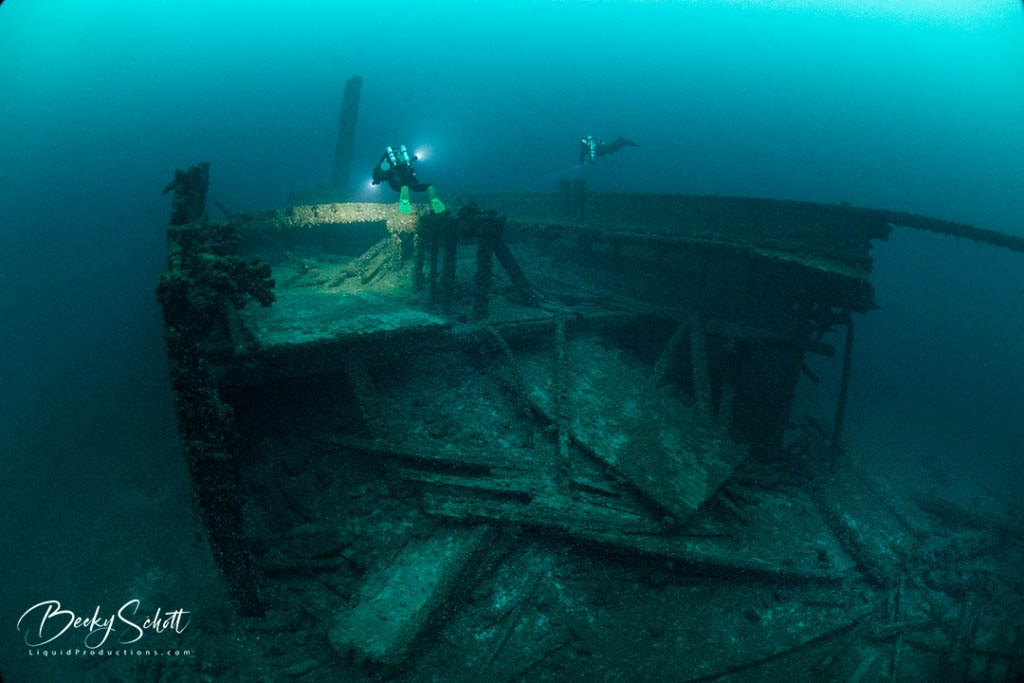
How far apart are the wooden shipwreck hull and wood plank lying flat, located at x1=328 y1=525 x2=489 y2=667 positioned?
21 millimetres

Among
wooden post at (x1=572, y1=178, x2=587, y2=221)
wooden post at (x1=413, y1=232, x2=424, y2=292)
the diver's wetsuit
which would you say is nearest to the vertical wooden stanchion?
wooden post at (x1=413, y1=232, x2=424, y2=292)

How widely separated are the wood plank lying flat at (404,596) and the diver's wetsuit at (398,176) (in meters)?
6.01

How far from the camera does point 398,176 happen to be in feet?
26.7

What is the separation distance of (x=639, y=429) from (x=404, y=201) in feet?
19.2

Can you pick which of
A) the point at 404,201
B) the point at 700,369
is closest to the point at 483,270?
the point at 404,201

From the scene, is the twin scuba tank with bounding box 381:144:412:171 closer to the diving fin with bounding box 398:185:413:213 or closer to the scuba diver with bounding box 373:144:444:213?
the scuba diver with bounding box 373:144:444:213

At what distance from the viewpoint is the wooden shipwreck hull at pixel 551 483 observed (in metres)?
3.88

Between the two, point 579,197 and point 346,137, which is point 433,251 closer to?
point 579,197

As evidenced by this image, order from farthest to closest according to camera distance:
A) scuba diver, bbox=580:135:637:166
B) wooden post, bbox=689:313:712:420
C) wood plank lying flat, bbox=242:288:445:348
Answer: scuba diver, bbox=580:135:637:166 < wooden post, bbox=689:313:712:420 < wood plank lying flat, bbox=242:288:445:348

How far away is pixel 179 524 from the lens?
643 cm

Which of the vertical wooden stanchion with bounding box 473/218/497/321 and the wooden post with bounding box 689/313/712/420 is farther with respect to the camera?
the vertical wooden stanchion with bounding box 473/218/497/321

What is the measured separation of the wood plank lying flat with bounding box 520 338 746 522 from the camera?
5.25 metres
